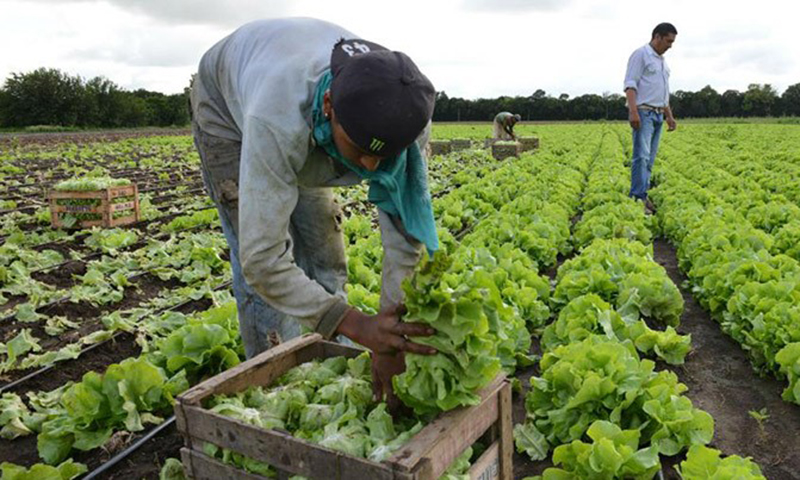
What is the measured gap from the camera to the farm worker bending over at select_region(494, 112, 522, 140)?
24.8m

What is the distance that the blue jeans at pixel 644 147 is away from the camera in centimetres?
934

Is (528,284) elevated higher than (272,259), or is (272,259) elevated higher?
(272,259)

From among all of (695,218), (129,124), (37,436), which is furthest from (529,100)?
(37,436)

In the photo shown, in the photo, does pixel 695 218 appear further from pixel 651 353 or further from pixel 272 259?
pixel 272 259

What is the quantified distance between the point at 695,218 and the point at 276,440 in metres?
6.79

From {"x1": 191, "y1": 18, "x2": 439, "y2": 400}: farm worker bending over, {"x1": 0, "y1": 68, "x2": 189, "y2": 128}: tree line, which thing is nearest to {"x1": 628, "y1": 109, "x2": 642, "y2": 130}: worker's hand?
{"x1": 191, "y1": 18, "x2": 439, "y2": 400}: farm worker bending over

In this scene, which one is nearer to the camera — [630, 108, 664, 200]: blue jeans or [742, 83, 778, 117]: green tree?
[630, 108, 664, 200]: blue jeans

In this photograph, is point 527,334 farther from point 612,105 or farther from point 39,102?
point 612,105

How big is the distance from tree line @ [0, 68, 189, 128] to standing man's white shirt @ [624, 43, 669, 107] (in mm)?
59628

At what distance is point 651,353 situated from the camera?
4.55m

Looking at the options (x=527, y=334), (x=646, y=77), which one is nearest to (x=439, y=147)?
(x=646, y=77)

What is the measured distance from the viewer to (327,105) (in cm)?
228

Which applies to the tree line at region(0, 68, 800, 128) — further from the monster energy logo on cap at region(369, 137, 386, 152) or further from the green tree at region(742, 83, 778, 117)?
the monster energy logo on cap at region(369, 137, 386, 152)

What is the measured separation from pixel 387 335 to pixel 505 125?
23676mm
